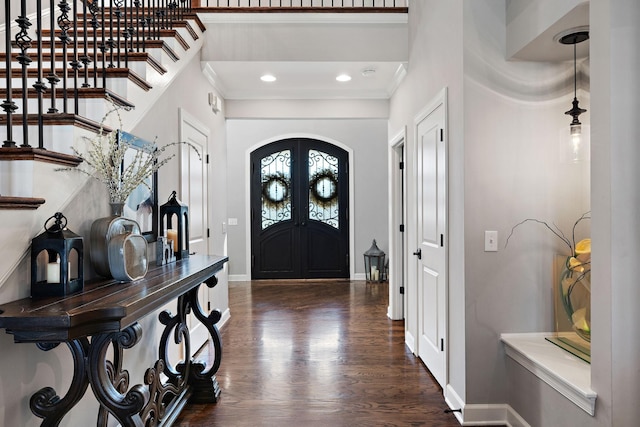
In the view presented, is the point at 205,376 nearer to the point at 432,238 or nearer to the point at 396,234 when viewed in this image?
the point at 432,238

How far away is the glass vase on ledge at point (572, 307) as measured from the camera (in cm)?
222

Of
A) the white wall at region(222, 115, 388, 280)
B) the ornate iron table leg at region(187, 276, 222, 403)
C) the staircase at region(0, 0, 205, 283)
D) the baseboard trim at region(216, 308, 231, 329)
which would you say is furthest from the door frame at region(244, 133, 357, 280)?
the ornate iron table leg at region(187, 276, 222, 403)

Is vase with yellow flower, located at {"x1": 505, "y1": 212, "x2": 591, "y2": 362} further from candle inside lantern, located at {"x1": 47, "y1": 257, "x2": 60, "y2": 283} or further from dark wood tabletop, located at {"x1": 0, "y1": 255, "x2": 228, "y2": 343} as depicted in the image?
candle inside lantern, located at {"x1": 47, "y1": 257, "x2": 60, "y2": 283}

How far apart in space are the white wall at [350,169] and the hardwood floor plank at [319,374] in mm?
2270

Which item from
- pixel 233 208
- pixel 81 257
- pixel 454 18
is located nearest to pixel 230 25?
pixel 454 18

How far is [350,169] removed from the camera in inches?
305

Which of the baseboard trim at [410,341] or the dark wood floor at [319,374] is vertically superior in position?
the baseboard trim at [410,341]

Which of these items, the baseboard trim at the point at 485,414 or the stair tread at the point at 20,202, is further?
the baseboard trim at the point at 485,414

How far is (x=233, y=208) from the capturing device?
25.3 feet

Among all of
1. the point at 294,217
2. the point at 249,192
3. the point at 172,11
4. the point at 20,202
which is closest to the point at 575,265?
the point at 20,202

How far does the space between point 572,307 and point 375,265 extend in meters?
5.10

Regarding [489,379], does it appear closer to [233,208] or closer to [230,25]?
[230,25]

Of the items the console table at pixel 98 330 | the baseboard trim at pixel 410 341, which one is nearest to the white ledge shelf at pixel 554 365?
the baseboard trim at pixel 410 341

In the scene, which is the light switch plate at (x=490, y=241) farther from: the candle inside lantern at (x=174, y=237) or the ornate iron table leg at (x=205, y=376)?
the candle inside lantern at (x=174, y=237)
